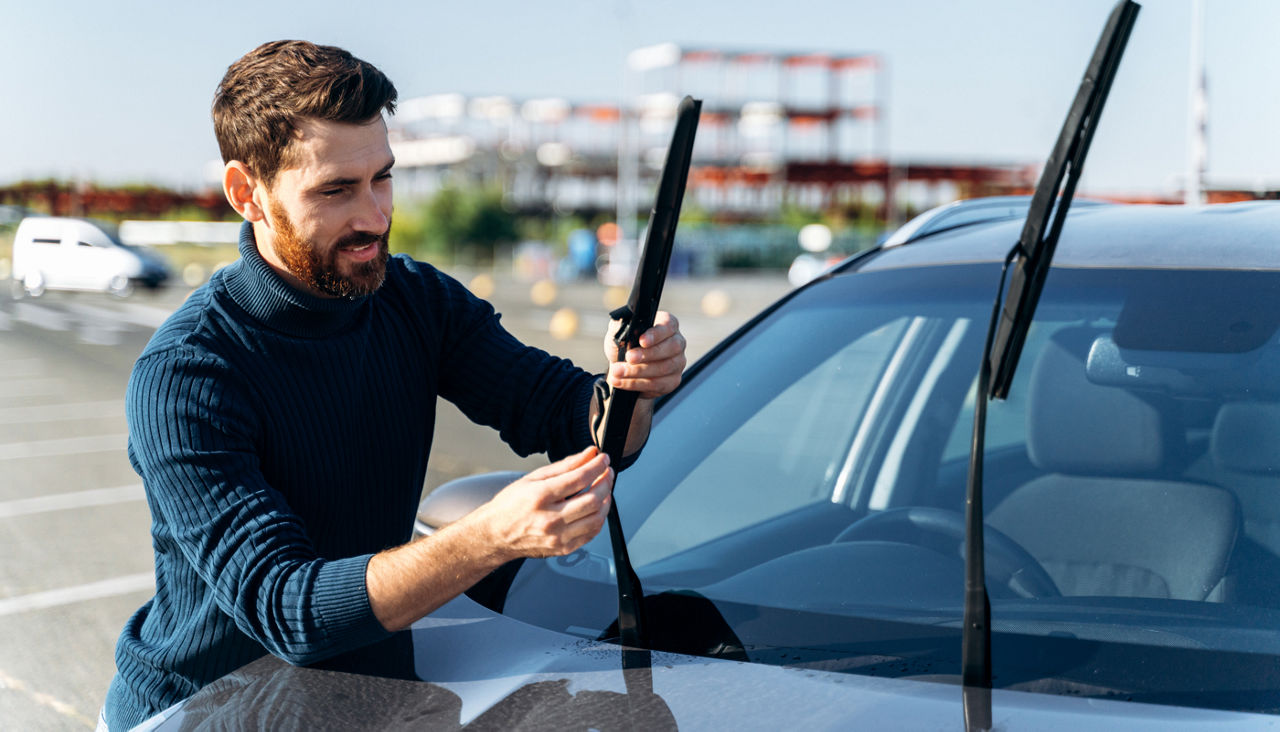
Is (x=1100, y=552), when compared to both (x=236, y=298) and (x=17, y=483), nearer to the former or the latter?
(x=236, y=298)

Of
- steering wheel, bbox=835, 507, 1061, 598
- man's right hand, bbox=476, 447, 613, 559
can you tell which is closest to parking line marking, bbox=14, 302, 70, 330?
steering wheel, bbox=835, 507, 1061, 598

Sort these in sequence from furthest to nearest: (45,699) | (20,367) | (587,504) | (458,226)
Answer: (458,226), (20,367), (45,699), (587,504)

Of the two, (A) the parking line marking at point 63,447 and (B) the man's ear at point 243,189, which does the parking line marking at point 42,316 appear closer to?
(A) the parking line marking at point 63,447

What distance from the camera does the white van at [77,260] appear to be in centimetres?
2408

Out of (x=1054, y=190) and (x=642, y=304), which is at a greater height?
(x=1054, y=190)

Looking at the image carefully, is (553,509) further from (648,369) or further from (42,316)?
(42,316)

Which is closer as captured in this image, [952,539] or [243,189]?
[243,189]

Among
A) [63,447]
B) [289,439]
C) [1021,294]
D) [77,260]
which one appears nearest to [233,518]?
[289,439]

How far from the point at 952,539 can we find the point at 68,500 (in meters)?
6.26

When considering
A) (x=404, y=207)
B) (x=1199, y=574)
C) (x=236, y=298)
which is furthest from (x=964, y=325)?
(x=404, y=207)

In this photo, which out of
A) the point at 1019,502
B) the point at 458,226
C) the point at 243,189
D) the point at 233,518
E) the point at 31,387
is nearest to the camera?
the point at 233,518

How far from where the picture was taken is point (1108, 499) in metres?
2.23

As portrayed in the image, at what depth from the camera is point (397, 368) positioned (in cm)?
202

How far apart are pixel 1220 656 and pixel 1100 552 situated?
576 millimetres
